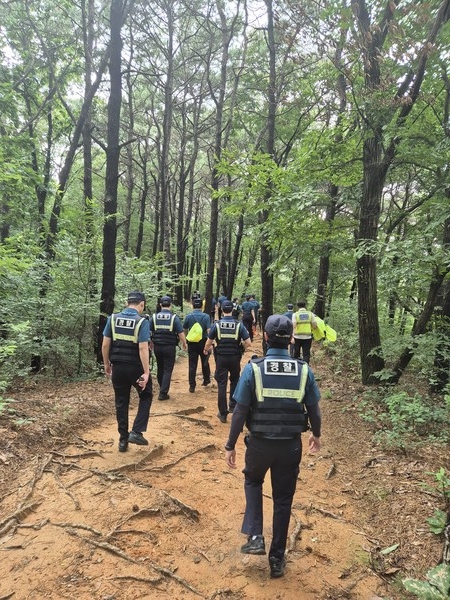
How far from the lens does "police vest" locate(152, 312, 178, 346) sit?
26.7 ft

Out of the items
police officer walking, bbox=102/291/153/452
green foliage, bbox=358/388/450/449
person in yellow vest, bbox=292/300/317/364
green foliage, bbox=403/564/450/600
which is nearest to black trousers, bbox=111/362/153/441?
police officer walking, bbox=102/291/153/452

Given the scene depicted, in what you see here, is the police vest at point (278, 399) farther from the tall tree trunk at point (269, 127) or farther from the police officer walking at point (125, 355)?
the tall tree trunk at point (269, 127)

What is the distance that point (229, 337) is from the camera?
7332 mm

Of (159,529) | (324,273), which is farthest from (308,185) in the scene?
(324,273)

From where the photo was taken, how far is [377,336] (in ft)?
28.5

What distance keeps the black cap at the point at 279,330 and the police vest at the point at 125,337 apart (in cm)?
234

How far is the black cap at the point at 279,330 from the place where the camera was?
10.9 feet

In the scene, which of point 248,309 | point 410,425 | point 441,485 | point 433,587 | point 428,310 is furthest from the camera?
point 248,309

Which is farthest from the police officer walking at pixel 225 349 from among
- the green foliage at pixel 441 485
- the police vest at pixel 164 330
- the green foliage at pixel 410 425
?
the green foliage at pixel 441 485

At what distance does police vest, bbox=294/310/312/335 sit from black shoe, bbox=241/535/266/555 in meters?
7.26

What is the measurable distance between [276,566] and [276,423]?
125 centimetres

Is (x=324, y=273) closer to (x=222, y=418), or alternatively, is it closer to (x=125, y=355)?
(x=222, y=418)

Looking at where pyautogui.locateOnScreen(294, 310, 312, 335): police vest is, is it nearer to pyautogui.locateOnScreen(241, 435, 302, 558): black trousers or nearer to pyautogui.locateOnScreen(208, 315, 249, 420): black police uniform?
pyautogui.locateOnScreen(208, 315, 249, 420): black police uniform

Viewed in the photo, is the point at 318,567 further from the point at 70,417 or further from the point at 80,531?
the point at 70,417
